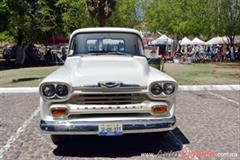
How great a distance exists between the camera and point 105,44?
766 centimetres

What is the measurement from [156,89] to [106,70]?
80 centimetres

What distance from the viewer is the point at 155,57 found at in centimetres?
794

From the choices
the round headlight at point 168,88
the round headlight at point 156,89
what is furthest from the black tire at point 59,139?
the round headlight at point 168,88

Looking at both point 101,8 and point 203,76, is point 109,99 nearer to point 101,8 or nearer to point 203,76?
point 203,76

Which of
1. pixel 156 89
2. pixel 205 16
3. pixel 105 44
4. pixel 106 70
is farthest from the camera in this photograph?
pixel 205 16

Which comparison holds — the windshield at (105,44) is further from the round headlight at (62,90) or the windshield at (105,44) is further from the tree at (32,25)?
the tree at (32,25)

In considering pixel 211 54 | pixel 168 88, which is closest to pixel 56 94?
pixel 168 88

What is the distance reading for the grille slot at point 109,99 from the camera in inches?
230

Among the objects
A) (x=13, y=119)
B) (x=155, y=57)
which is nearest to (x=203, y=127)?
(x=155, y=57)

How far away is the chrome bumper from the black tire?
88 centimetres

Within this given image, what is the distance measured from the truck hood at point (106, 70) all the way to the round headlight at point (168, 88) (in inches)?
11.9

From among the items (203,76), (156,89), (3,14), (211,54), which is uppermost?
(156,89)

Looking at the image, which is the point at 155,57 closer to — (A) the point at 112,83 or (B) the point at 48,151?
(A) the point at 112,83

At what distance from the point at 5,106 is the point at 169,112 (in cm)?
620
